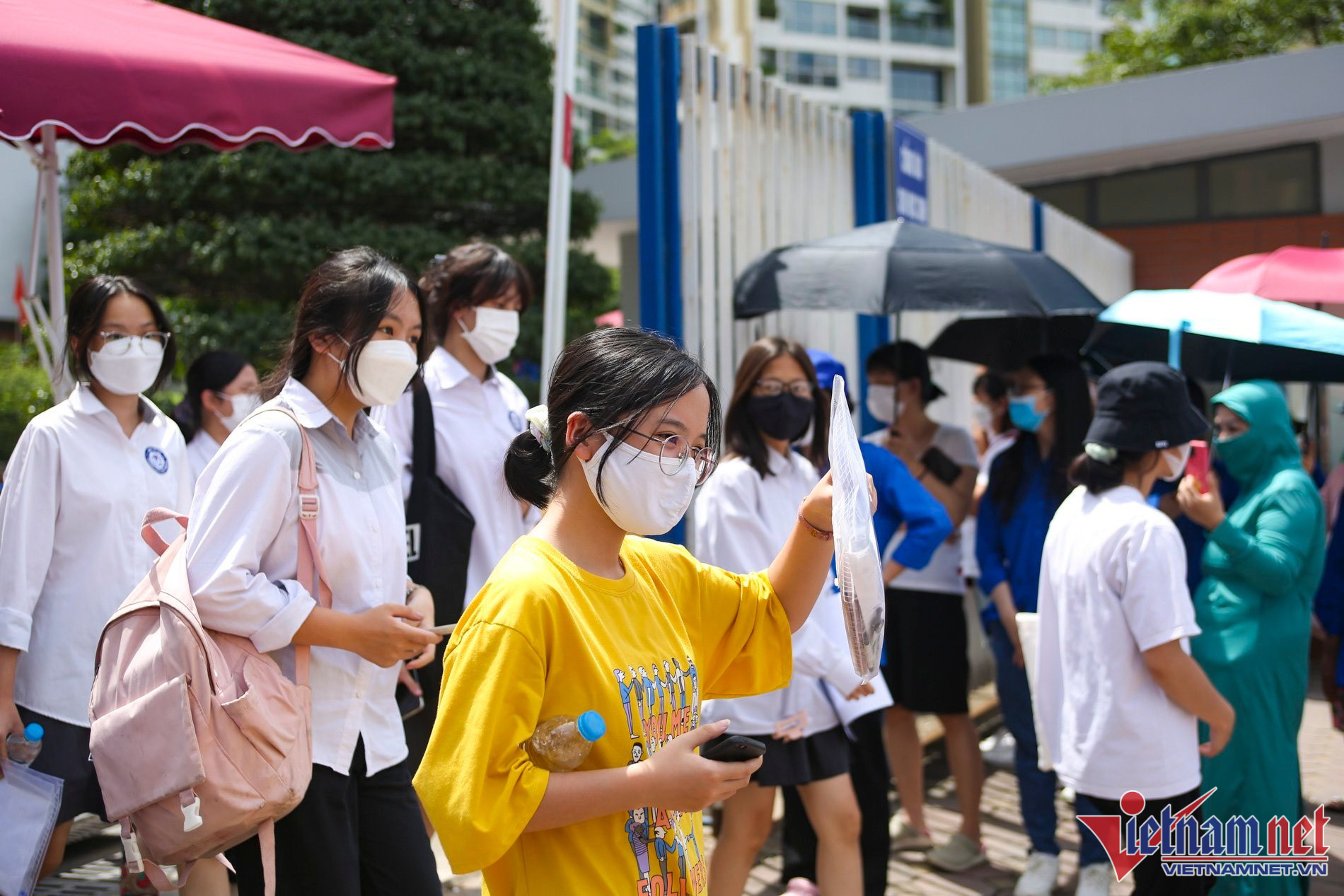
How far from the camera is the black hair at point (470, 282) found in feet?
12.3

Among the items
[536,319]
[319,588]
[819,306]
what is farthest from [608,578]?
[536,319]

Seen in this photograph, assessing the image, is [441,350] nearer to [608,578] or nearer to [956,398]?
[608,578]

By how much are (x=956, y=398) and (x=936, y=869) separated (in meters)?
3.80

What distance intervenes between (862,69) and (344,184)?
57429mm

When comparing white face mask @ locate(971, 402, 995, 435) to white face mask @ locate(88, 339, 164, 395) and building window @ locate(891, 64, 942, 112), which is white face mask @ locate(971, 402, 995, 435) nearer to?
white face mask @ locate(88, 339, 164, 395)

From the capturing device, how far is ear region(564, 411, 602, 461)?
77.3 inches

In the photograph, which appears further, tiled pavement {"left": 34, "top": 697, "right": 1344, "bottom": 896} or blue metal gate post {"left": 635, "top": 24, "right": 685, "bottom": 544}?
blue metal gate post {"left": 635, "top": 24, "right": 685, "bottom": 544}

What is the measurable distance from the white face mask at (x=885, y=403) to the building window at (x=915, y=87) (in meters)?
59.8

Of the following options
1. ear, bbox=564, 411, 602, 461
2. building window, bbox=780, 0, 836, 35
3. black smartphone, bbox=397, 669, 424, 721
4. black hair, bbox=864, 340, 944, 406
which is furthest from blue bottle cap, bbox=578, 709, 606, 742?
building window, bbox=780, 0, 836, 35

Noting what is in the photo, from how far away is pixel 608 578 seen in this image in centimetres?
201

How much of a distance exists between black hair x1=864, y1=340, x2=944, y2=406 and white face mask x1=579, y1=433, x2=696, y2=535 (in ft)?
11.3

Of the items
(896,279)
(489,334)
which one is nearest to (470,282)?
(489,334)

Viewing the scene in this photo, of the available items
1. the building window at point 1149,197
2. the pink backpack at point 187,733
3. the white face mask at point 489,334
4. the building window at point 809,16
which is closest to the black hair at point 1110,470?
the white face mask at point 489,334

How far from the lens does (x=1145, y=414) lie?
3.58m
